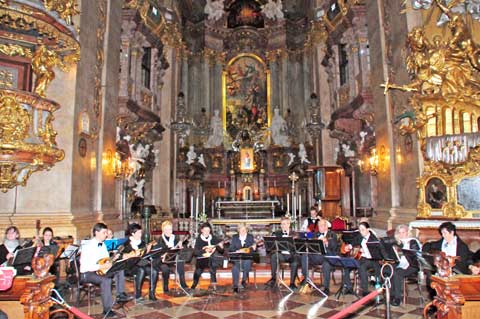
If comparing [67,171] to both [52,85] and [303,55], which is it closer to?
[52,85]

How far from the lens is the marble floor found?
5590 mm

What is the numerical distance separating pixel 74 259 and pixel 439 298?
217 inches

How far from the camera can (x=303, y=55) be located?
20828mm

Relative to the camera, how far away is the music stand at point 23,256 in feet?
17.2

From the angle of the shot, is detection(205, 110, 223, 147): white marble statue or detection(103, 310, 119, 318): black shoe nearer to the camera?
detection(103, 310, 119, 318): black shoe

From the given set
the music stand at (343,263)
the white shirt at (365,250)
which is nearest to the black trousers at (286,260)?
the music stand at (343,263)

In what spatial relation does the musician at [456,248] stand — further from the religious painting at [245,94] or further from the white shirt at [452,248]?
the religious painting at [245,94]

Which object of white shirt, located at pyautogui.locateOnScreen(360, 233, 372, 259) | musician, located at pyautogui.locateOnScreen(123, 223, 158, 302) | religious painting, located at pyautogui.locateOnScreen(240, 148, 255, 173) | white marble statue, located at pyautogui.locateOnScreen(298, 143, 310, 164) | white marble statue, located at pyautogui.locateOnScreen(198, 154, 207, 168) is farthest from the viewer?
white marble statue, located at pyautogui.locateOnScreen(198, 154, 207, 168)

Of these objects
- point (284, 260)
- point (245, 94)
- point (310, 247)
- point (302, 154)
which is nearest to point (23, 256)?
point (310, 247)

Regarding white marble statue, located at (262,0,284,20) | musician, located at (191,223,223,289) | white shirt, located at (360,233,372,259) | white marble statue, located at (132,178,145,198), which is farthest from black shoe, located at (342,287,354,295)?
white marble statue, located at (262,0,284,20)

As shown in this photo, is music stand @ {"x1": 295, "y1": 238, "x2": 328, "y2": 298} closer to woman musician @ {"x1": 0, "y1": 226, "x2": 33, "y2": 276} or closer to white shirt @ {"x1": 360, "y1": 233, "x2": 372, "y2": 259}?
white shirt @ {"x1": 360, "y1": 233, "x2": 372, "y2": 259}

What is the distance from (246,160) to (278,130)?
2.56 metres

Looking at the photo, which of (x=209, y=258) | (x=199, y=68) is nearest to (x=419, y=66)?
(x=209, y=258)

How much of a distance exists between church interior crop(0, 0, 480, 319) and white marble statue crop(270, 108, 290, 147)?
2.94m
